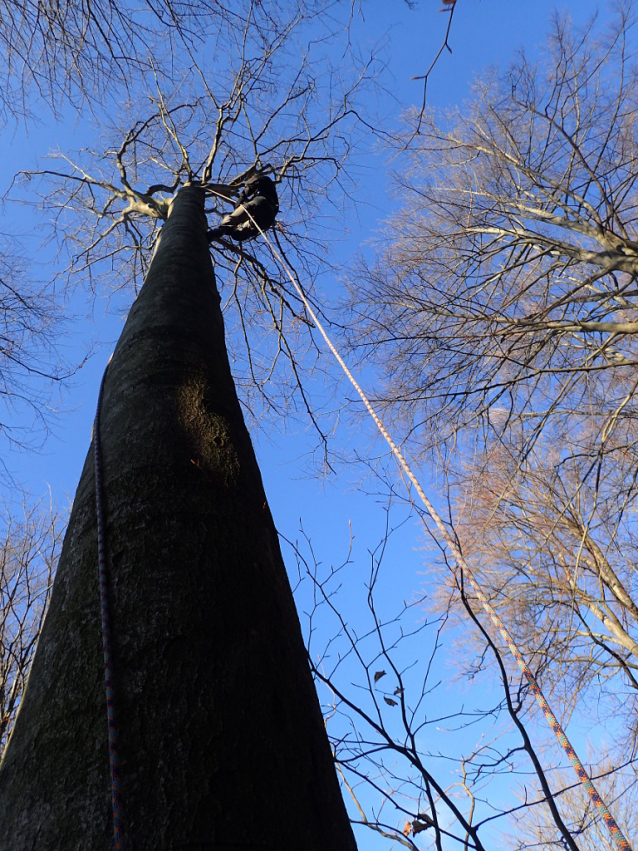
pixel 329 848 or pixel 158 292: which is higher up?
pixel 158 292

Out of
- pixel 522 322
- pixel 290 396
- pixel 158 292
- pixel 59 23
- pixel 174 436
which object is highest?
pixel 290 396

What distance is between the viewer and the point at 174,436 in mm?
1118

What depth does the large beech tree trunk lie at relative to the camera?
23.5 inches

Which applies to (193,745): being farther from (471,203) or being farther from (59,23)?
(471,203)

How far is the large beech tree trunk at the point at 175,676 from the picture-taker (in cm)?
60

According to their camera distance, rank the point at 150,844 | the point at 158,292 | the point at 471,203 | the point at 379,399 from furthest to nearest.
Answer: the point at 471,203 < the point at 379,399 < the point at 158,292 < the point at 150,844

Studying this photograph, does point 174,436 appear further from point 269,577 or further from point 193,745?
point 193,745

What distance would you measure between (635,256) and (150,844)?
424 cm

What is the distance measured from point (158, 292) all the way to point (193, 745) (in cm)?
138

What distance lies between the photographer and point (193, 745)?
Answer: 0.63 metres

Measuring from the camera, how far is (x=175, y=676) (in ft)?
2.30

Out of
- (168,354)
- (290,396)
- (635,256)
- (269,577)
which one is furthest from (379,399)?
(269,577)

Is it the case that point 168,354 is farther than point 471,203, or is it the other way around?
point 471,203

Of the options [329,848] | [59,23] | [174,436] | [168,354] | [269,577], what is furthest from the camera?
[59,23]
